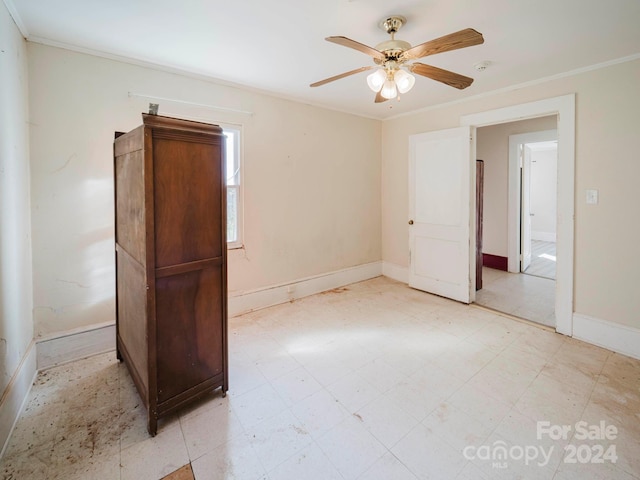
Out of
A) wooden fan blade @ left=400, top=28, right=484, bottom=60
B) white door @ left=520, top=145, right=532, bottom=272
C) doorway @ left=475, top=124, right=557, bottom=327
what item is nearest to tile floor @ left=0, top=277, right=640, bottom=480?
doorway @ left=475, top=124, right=557, bottom=327

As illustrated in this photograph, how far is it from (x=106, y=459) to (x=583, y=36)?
403cm

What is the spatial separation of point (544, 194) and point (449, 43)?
8012 millimetres

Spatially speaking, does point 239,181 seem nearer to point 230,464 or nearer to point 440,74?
point 440,74

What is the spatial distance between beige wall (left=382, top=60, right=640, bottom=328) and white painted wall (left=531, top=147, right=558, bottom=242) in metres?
5.88

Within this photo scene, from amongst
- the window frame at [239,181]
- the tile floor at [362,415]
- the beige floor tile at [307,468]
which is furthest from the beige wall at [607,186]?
the window frame at [239,181]

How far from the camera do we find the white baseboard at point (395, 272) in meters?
4.53

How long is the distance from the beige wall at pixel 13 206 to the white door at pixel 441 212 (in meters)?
3.94

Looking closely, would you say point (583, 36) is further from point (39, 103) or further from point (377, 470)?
point (39, 103)

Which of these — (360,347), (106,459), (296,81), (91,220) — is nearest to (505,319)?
(360,347)

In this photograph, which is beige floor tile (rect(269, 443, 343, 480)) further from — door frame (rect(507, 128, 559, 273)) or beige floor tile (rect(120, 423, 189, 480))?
door frame (rect(507, 128, 559, 273))

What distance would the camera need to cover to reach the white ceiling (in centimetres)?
184

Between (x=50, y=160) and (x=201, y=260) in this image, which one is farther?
(x=50, y=160)

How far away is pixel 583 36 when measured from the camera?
216 centimetres

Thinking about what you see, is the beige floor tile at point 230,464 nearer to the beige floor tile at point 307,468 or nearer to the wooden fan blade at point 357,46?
the beige floor tile at point 307,468
